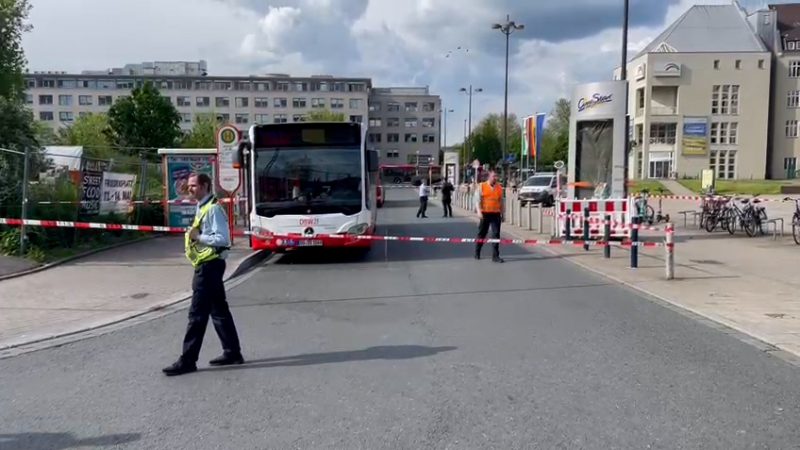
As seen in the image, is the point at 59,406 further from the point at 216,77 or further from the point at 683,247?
the point at 216,77

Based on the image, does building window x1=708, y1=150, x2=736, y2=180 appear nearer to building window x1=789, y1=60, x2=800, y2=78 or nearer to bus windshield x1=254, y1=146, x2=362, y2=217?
building window x1=789, y1=60, x2=800, y2=78

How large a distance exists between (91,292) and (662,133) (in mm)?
71792

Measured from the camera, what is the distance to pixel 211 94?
357 ft

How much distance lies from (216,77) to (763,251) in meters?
103

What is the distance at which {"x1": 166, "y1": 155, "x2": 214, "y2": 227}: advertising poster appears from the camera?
61.2ft

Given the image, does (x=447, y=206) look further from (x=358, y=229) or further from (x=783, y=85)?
(x=783, y=85)

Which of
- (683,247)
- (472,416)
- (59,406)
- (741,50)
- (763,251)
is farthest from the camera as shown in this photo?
(741,50)

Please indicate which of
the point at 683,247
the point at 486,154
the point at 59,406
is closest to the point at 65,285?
the point at 59,406

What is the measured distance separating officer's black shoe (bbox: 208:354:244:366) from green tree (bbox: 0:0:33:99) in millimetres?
29568

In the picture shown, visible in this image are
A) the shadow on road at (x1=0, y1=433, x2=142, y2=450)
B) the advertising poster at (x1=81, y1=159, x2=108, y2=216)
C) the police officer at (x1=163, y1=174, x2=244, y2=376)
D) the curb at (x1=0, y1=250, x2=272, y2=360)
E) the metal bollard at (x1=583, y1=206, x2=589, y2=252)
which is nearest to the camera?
the shadow on road at (x1=0, y1=433, x2=142, y2=450)

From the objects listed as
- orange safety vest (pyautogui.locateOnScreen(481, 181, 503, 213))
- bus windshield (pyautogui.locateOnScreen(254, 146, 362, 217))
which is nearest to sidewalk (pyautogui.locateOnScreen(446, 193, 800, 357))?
orange safety vest (pyautogui.locateOnScreen(481, 181, 503, 213))

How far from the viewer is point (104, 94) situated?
108 m

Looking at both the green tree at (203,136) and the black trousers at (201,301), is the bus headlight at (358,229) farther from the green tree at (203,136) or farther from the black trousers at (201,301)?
the green tree at (203,136)

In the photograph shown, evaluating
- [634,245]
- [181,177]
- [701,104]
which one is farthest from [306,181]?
[701,104]
